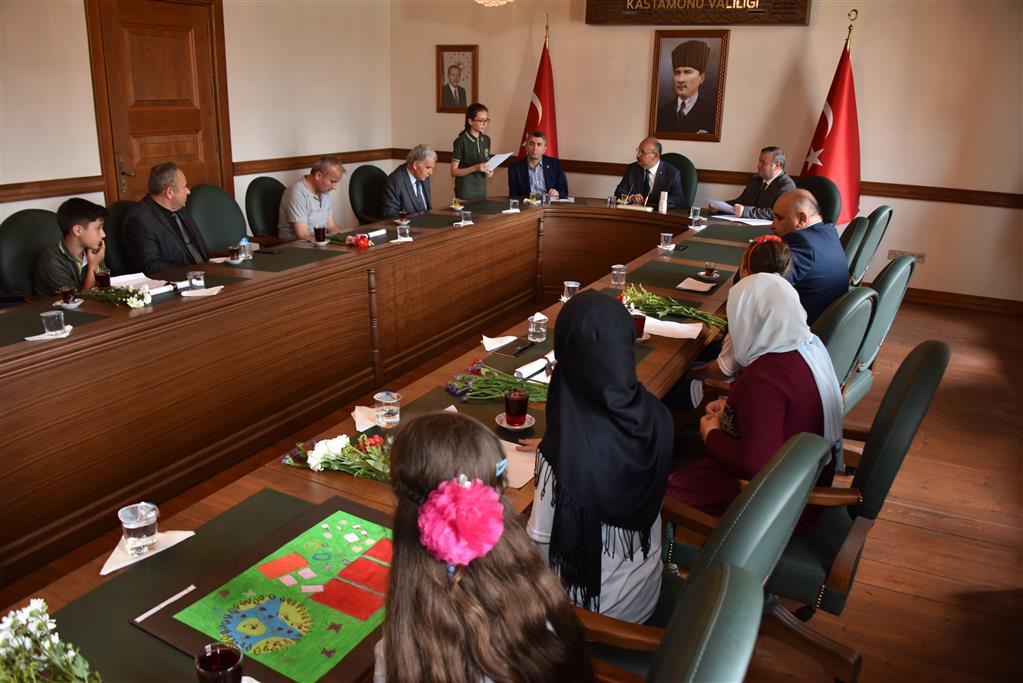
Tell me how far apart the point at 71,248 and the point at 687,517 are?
2950 millimetres

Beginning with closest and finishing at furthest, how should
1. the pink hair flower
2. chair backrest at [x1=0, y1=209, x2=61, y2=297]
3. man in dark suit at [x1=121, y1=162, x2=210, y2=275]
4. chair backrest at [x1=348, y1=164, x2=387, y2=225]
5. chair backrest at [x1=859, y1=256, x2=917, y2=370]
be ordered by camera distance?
1. the pink hair flower
2. chair backrest at [x1=859, y1=256, x2=917, y2=370]
3. chair backrest at [x1=0, y1=209, x2=61, y2=297]
4. man in dark suit at [x1=121, y1=162, x2=210, y2=275]
5. chair backrest at [x1=348, y1=164, x2=387, y2=225]

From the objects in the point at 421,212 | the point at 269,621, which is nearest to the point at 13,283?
the point at 421,212

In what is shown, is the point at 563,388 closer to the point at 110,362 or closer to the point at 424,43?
the point at 110,362

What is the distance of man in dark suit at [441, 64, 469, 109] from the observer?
7.65 m

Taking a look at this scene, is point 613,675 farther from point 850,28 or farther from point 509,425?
point 850,28

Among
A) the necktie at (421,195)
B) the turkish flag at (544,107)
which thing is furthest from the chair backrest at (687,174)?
the necktie at (421,195)

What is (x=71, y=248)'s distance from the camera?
11.3 feet

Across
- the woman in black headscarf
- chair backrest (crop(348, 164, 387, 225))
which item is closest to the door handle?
chair backrest (crop(348, 164, 387, 225))

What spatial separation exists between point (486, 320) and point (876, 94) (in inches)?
145

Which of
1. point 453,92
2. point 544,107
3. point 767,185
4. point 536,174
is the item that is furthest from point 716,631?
point 453,92

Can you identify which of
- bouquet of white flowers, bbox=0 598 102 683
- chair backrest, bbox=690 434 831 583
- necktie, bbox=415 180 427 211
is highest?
necktie, bbox=415 180 427 211

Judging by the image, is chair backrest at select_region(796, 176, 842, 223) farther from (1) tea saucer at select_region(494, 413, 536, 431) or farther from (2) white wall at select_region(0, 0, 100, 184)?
(2) white wall at select_region(0, 0, 100, 184)

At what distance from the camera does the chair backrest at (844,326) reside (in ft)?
8.32

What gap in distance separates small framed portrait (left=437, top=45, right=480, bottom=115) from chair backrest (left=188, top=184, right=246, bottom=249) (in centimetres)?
343
